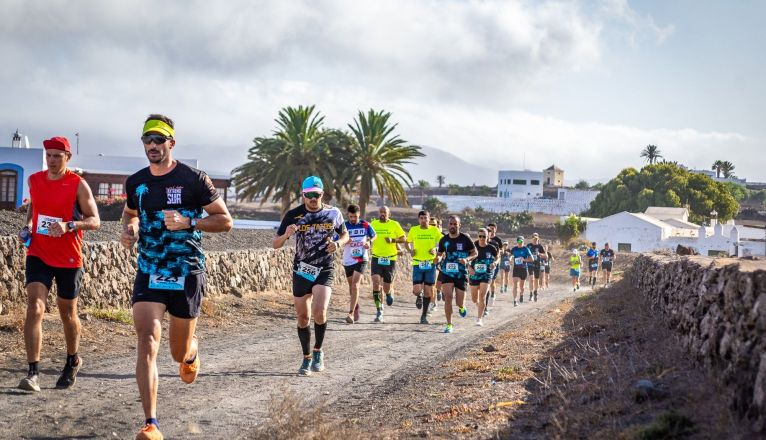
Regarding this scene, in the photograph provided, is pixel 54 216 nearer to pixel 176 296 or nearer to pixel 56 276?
pixel 56 276

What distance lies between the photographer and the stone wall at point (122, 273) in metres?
11.1

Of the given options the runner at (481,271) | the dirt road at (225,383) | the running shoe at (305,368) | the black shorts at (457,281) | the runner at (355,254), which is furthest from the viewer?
the runner at (481,271)

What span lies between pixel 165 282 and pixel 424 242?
35.6 ft

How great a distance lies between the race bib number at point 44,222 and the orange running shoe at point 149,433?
2.71 m

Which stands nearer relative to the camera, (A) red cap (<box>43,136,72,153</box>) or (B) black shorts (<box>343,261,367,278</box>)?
(A) red cap (<box>43,136,72,153</box>)

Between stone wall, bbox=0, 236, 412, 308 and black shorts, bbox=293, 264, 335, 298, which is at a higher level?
black shorts, bbox=293, 264, 335, 298

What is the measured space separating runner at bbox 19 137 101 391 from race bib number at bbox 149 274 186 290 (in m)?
1.81

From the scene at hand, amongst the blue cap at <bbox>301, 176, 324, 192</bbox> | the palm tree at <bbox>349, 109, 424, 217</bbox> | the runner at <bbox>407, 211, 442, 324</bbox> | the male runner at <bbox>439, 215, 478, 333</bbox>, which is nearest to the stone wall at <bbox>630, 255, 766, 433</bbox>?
the blue cap at <bbox>301, 176, 324, 192</bbox>

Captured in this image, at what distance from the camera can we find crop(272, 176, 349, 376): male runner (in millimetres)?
9289

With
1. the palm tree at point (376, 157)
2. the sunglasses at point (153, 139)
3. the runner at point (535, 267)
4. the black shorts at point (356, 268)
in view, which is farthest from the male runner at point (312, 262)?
the palm tree at point (376, 157)

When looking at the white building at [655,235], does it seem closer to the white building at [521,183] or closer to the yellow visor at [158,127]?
the yellow visor at [158,127]

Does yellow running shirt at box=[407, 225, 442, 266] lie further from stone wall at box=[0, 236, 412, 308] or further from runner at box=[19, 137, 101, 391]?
runner at box=[19, 137, 101, 391]

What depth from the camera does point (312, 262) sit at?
9.30 meters

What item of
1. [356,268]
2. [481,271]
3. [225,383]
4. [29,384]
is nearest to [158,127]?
[29,384]
